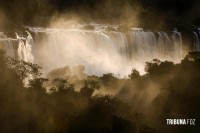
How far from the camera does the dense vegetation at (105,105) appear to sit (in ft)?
38.0

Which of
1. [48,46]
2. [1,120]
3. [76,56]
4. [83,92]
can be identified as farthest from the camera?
[76,56]

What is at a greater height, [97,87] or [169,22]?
Result: [169,22]

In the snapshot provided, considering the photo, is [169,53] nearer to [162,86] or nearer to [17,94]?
[162,86]

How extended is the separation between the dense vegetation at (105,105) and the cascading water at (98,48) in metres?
14.0

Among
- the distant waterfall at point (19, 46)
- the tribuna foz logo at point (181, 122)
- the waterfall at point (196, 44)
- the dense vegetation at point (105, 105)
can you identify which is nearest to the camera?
the dense vegetation at point (105, 105)

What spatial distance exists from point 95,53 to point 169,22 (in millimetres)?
12942

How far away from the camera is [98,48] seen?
32812 mm

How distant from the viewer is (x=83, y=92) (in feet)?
44.3

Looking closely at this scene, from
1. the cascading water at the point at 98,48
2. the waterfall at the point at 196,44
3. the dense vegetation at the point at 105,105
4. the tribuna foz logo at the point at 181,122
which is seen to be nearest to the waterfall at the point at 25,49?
the cascading water at the point at 98,48

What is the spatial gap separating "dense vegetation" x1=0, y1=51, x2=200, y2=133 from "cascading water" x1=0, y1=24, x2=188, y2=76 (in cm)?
1396

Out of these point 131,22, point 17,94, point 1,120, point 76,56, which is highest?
point 131,22

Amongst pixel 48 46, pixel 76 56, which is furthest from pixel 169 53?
pixel 48 46

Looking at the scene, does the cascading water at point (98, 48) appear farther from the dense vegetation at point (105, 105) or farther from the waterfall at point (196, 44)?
the dense vegetation at point (105, 105)

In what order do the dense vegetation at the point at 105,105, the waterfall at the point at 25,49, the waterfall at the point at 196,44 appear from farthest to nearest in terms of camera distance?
1. the waterfall at the point at 196,44
2. the waterfall at the point at 25,49
3. the dense vegetation at the point at 105,105
